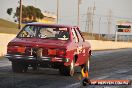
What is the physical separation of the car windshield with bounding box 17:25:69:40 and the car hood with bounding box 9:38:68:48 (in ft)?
1.13

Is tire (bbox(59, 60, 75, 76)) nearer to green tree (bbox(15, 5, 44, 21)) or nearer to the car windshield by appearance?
the car windshield

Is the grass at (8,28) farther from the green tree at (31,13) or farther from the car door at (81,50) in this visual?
the green tree at (31,13)

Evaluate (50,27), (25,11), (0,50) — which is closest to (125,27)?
(25,11)

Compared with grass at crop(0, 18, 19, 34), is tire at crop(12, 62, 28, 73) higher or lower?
lower

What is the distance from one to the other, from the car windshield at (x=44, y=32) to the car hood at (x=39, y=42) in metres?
0.34

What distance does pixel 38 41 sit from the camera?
14.3m

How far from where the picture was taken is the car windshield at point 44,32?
587 inches

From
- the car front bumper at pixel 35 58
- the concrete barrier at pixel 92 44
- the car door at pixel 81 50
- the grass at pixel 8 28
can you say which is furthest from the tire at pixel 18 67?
the grass at pixel 8 28

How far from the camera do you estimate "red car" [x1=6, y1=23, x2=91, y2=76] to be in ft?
45.8

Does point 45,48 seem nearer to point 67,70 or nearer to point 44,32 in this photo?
point 67,70

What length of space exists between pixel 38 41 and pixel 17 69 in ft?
3.75

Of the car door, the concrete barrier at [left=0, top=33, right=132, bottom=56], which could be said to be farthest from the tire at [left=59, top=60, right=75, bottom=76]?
the concrete barrier at [left=0, top=33, right=132, bottom=56]

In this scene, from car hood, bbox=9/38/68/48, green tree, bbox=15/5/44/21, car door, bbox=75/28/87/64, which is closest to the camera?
car hood, bbox=9/38/68/48

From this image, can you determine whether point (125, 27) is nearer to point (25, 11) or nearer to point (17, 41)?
point (25, 11)
